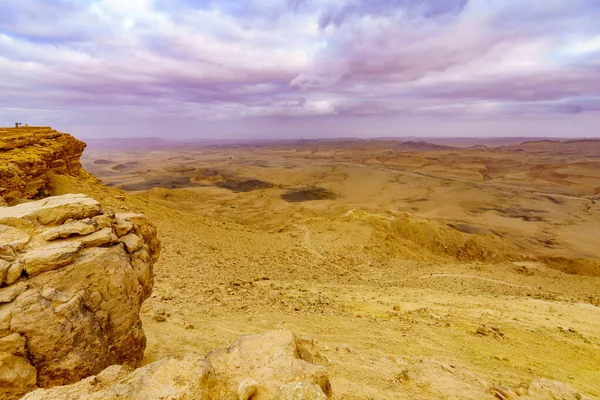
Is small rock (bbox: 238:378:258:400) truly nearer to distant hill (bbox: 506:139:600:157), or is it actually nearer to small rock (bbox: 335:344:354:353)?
small rock (bbox: 335:344:354:353)

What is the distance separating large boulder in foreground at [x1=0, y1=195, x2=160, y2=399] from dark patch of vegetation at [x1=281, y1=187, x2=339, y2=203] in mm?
34433

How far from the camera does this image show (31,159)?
1345 centimetres

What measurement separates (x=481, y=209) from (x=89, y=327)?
144 feet

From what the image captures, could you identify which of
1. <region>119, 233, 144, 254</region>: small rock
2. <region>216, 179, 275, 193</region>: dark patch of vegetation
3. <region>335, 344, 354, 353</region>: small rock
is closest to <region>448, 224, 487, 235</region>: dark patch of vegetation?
<region>335, 344, 354, 353</region>: small rock

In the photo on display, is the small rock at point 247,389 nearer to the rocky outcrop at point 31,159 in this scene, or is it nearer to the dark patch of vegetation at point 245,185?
the rocky outcrop at point 31,159

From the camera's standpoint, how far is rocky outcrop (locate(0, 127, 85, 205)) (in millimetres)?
11977

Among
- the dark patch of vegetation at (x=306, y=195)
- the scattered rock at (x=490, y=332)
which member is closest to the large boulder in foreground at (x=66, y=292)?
the scattered rock at (x=490, y=332)

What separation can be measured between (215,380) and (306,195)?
134 feet

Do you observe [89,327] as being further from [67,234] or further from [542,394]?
[542,394]

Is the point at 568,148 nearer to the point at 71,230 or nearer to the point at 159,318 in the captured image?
the point at 159,318

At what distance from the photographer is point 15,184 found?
12.0m

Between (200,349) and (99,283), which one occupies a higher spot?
(99,283)

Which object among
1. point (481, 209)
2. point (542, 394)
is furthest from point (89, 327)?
point (481, 209)

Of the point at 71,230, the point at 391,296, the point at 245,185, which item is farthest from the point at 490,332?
the point at 245,185
